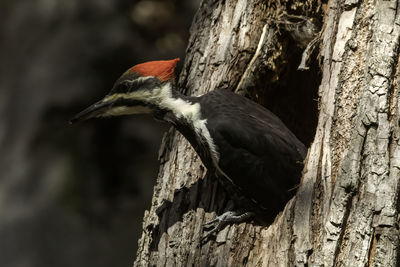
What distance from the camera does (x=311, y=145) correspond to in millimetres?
2354

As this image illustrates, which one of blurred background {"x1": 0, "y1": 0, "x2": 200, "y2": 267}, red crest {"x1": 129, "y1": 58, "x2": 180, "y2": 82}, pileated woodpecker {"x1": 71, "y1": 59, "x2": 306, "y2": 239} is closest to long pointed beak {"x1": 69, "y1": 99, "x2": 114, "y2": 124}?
pileated woodpecker {"x1": 71, "y1": 59, "x2": 306, "y2": 239}

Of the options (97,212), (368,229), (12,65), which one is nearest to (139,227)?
(97,212)

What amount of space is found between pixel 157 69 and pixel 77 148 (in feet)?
6.44

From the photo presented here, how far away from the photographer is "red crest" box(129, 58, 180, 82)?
2666mm

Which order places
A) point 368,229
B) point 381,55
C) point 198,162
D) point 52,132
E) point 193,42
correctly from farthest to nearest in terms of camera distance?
point 52,132
point 193,42
point 198,162
point 381,55
point 368,229

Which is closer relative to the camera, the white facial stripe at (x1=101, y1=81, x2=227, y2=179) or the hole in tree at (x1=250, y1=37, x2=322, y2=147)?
the white facial stripe at (x1=101, y1=81, x2=227, y2=179)

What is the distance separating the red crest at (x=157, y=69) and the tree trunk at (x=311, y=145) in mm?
234

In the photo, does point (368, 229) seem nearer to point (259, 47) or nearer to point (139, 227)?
point (259, 47)

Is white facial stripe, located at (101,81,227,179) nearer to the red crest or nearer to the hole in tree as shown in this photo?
the red crest

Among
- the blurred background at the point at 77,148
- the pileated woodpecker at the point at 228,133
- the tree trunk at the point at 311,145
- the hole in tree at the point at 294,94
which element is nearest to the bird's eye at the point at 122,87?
the pileated woodpecker at the point at 228,133

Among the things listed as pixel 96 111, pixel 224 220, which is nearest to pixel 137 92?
pixel 96 111

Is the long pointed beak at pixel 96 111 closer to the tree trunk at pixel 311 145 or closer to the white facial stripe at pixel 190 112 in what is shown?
the white facial stripe at pixel 190 112

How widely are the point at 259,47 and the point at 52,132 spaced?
220 centimetres

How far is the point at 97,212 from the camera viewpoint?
14.6ft
